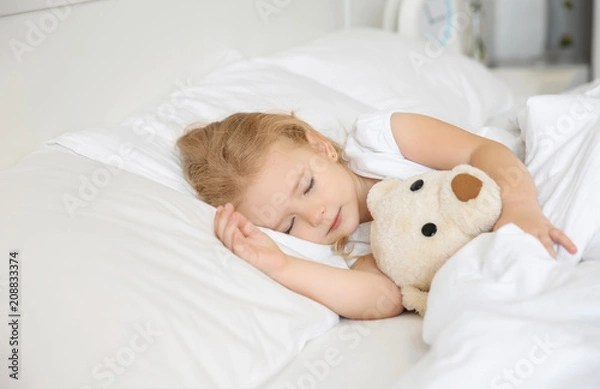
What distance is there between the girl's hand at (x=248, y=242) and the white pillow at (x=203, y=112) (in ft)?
0.61

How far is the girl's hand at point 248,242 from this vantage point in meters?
1.05

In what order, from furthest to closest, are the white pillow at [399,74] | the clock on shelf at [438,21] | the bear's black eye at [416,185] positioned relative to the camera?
1. the clock on shelf at [438,21]
2. the white pillow at [399,74]
3. the bear's black eye at [416,185]

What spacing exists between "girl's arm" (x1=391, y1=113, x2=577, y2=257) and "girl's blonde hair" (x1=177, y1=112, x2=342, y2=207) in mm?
190

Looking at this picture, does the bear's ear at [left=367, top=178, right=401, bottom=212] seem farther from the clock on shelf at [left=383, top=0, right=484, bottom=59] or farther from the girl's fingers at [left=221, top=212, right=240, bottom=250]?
the clock on shelf at [left=383, top=0, right=484, bottom=59]

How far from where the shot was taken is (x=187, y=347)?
0.85 metres

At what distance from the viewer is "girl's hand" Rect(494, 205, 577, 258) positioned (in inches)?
38.0

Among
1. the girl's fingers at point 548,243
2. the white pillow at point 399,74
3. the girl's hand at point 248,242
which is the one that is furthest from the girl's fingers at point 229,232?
the white pillow at point 399,74

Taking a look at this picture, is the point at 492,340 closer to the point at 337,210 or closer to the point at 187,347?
the point at 187,347

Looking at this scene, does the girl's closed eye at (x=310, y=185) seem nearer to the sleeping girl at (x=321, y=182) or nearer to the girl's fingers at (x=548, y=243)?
the sleeping girl at (x=321, y=182)

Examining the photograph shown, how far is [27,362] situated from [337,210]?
1.87 ft

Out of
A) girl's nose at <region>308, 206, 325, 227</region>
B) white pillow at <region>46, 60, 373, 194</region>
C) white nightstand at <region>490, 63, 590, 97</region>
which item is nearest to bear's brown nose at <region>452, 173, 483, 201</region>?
girl's nose at <region>308, 206, 325, 227</region>

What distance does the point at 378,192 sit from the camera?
46.0 inches

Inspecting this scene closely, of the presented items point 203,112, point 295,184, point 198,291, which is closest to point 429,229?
point 295,184

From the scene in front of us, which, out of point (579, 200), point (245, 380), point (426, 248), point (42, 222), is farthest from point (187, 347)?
point (579, 200)
